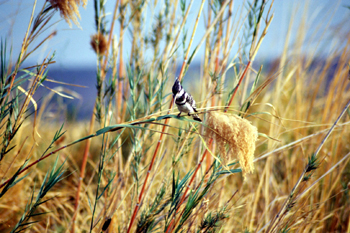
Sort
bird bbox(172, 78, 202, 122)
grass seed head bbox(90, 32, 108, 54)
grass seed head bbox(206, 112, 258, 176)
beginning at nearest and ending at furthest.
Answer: grass seed head bbox(206, 112, 258, 176), bird bbox(172, 78, 202, 122), grass seed head bbox(90, 32, 108, 54)

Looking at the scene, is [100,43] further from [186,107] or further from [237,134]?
[237,134]

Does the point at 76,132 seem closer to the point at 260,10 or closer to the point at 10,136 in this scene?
the point at 10,136

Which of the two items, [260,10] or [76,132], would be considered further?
[76,132]

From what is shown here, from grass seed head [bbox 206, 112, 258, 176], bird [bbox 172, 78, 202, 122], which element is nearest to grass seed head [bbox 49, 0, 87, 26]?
bird [bbox 172, 78, 202, 122]

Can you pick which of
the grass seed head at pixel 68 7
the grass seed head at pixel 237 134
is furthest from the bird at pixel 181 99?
the grass seed head at pixel 68 7

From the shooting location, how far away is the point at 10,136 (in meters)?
0.75

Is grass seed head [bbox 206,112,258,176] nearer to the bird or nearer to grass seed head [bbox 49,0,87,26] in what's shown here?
the bird

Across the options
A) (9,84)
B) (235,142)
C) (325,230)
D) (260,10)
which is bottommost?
(325,230)

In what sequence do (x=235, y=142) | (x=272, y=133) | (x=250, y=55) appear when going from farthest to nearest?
(x=272, y=133)
(x=250, y=55)
(x=235, y=142)

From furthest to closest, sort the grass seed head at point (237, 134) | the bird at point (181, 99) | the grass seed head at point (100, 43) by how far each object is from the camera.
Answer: the grass seed head at point (100, 43), the bird at point (181, 99), the grass seed head at point (237, 134)

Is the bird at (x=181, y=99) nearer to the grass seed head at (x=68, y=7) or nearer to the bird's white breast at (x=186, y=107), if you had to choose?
the bird's white breast at (x=186, y=107)

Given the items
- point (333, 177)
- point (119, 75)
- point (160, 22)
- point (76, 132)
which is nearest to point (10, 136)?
point (119, 75)

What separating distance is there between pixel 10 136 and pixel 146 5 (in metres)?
0.95

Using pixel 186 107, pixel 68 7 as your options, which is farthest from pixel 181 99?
pixel 68 7
